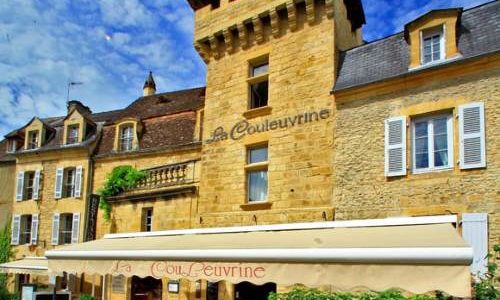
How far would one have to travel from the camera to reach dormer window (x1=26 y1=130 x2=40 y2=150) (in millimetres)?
24631

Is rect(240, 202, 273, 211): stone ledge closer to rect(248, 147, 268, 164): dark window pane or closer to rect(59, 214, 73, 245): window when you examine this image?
rect(248, 147, 268, 164): dark window pane

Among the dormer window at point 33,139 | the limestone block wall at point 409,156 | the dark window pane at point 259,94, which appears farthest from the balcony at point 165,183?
the dormer window at point 33,139

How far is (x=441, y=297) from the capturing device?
688 centimetres

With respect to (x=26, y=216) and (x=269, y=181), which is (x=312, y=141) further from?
(x=26, y=216)

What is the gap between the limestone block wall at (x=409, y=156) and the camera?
950cm

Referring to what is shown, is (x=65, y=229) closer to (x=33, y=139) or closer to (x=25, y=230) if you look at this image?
(x=25, y=230)

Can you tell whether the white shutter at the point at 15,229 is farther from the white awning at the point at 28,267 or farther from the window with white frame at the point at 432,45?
the window with white frame at the point at 432,45

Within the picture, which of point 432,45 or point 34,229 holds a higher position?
point 432,45

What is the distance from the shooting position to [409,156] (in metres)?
10.5

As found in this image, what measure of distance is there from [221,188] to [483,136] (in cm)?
694

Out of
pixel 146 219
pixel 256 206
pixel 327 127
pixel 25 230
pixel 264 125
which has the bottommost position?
pixel 25 230

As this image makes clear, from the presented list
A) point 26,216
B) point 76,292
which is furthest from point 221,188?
point 26,216

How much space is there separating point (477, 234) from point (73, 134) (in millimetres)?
19522

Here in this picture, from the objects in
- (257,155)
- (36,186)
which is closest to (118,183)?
(36,186)
